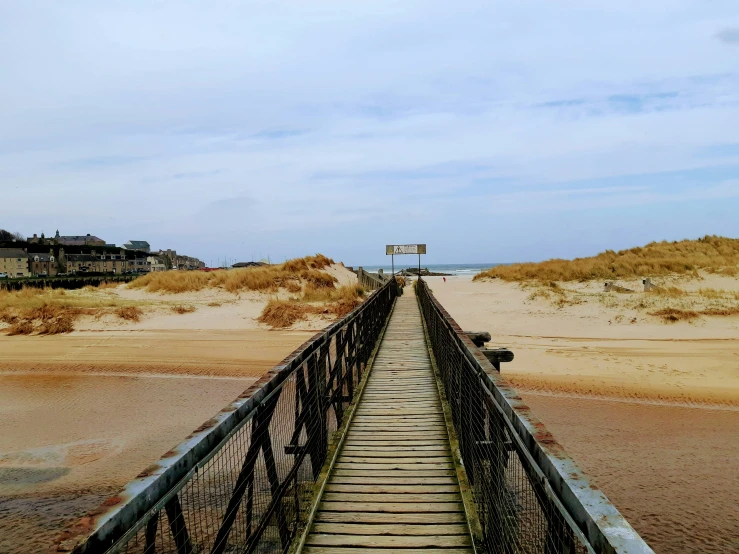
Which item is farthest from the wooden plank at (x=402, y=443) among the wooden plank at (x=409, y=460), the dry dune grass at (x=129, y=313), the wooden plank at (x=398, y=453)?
the dry dune grass at (x=129, y=313)

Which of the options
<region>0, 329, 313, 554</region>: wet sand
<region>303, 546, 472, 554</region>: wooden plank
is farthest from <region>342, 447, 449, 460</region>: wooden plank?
<region>0, 329, 313, 554</region>: wet sand

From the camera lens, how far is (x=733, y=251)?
33.3m

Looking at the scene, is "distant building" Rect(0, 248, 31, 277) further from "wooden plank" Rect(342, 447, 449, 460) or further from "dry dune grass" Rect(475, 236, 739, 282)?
"wooden plank" Rect(342, 447, 449, 460)

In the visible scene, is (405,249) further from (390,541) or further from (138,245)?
(138,245)

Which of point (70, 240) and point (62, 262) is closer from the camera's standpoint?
point (62, 262)

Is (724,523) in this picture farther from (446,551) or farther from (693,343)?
(693,343)

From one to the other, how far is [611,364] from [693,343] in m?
3.71

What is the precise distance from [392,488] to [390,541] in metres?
0.81

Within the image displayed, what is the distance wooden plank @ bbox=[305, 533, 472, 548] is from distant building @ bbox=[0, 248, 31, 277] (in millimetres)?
99048

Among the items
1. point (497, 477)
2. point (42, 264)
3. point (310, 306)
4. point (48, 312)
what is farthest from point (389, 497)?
point (42, 264)

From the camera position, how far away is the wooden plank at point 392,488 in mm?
4109

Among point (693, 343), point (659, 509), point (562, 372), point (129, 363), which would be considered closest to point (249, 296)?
point (129, 363)

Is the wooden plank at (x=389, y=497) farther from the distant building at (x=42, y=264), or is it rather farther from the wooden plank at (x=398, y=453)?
the distant building at (x=42, y=264)

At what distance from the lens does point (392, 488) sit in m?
4.16
